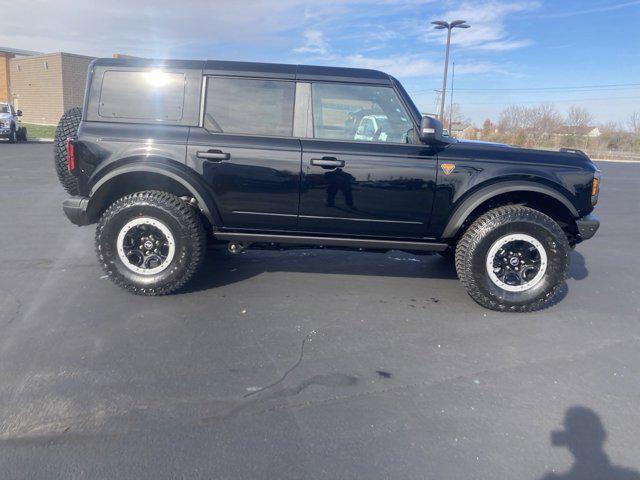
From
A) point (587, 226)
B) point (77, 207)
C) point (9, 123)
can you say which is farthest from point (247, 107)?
point (9, 123)

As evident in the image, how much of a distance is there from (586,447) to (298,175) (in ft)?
8.98

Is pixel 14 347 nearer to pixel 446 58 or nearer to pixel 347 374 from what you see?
pixel 347 374

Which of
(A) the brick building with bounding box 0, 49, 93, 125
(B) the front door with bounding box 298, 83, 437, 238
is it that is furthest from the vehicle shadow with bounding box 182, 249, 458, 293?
(A) the brick building with bounding box 0, 49, 93, 125

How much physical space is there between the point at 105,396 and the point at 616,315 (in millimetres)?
4073

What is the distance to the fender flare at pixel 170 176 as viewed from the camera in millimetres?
4020

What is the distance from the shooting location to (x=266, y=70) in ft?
13.6

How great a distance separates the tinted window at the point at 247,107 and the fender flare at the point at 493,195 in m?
1.68

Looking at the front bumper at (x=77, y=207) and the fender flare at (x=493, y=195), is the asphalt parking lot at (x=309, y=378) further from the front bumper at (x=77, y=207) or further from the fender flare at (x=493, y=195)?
the fender flare at (x=493, y=195)

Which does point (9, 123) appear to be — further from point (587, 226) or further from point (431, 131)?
point (587, 226)

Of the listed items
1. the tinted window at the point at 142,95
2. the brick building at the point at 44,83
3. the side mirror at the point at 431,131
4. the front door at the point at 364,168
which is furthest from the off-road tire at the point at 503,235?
the brick building at the point at 44,83

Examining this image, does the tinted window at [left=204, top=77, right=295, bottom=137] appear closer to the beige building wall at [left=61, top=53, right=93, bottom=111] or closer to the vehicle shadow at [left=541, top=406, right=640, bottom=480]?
the vehicle shadow at [left=541, top=406, right=640, bottom=480]

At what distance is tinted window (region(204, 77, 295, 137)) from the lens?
13.5 feet

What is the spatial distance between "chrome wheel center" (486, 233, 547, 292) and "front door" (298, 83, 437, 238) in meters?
0.67

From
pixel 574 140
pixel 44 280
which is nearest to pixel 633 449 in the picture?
pixel 44 280
